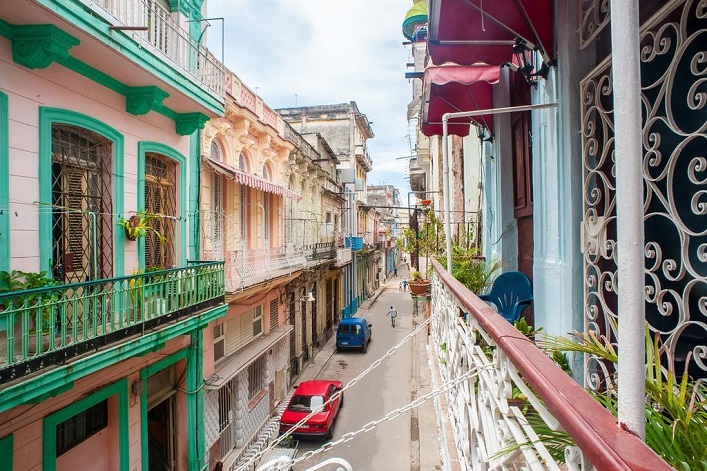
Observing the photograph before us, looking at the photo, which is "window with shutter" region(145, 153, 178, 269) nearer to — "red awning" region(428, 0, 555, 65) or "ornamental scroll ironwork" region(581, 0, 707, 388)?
"red awning" region(428, 0, 555, 65)

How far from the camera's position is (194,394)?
29.2 feet

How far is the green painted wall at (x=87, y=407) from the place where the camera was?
5.36m

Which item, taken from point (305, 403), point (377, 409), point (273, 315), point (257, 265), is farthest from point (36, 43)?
point (377, 409)

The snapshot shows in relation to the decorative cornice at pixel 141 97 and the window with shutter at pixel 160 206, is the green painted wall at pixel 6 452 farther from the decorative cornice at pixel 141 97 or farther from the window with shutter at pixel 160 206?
the decorative cornice at pixel 141 97

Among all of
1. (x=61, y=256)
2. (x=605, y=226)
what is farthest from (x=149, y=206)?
(x=605, y=226)

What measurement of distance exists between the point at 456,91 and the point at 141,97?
510 cm

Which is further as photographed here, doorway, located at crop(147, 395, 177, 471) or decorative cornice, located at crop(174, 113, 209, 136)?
doorway, located at crop(147, 395, 177, 471)

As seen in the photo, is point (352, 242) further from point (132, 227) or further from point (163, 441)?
point (132, 227)

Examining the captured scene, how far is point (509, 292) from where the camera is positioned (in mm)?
4770

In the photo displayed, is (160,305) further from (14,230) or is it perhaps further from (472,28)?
(472,28)

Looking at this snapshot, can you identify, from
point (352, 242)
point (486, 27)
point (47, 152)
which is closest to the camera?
point (486, 27)

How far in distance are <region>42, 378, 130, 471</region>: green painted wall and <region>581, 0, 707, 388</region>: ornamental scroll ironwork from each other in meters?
6.45

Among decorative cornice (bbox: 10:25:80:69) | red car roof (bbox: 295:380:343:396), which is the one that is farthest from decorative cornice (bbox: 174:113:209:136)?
red car roof (bbox: 295:380:343:396)

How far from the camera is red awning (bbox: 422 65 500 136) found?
14.5 feet
